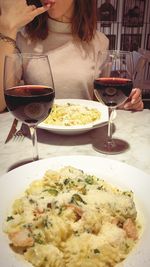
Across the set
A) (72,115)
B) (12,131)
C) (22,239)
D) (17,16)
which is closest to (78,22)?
(17,16)

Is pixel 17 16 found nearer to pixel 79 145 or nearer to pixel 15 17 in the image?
pixel 15 17

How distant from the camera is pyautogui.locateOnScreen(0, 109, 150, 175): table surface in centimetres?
108

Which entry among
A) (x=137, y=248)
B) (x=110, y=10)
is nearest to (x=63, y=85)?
(x=137, y=248)

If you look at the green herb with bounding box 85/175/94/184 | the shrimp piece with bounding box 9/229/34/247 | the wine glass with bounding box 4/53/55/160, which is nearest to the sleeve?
the wine glass with bounding box 4/53/55/160

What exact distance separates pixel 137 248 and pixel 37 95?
51 cm

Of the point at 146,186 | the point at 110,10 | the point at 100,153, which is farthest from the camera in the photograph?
the point at 110,10

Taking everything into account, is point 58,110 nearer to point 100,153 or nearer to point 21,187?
point 100,153

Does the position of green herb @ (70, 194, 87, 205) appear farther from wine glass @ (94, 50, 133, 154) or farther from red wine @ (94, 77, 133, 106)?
red wine @ (94, 77, 133, 106)

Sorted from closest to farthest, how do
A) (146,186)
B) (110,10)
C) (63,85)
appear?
(146,186) → (63,85) → (110,10)

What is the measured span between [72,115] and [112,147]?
0.28 m

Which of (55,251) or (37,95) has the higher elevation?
(37,95)

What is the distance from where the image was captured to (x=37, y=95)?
0.88 m

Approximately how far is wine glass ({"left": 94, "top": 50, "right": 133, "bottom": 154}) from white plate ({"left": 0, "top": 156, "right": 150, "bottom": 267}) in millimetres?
214

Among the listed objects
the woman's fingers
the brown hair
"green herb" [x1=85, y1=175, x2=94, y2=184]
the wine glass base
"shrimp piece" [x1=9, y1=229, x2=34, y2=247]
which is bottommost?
the wine glass base
